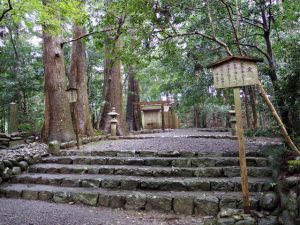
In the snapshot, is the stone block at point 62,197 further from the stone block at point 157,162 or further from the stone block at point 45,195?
the stone block at point 157,162

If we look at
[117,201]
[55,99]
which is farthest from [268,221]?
[55,99]

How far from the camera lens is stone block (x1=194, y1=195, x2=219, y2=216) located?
3553 mm

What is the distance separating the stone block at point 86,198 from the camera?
160 inches

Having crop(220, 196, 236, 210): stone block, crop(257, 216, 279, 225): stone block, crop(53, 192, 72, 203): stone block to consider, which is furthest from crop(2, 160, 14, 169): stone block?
crop(257, 216, 279, 225): stone block

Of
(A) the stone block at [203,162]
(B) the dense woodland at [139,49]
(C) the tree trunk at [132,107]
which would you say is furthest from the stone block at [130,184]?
(C) the tree trunk at [132,107]

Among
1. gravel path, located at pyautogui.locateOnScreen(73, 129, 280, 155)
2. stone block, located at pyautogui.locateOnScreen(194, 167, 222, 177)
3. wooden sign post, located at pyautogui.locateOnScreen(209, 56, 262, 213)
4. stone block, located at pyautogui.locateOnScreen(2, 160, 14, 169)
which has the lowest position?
stone block, located at pyautogui.locateOnScreen(194, 167, 222, 177)

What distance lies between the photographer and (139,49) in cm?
591

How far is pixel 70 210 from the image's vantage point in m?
3.83

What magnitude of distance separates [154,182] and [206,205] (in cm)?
100

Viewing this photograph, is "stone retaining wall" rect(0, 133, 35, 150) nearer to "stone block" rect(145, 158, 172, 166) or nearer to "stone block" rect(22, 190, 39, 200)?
"stone block" rect(22, 190, 39, 200)

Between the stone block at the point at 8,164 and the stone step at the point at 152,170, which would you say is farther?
the stone block at the point at 8,164

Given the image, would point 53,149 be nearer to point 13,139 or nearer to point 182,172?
point 13,139

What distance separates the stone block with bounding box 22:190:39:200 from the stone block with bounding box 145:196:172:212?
212cm

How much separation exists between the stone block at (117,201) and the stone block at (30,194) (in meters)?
1.49
